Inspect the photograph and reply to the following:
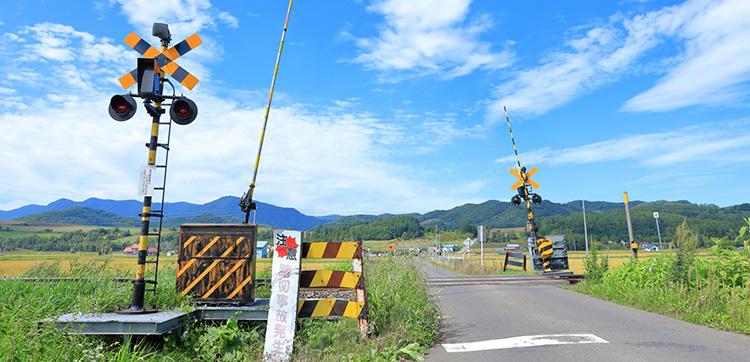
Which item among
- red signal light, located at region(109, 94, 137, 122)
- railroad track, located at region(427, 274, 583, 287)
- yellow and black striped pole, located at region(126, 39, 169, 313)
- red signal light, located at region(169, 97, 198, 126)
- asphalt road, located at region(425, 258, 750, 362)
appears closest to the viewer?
asphalt road, located at region(425, 258, 750, 362)

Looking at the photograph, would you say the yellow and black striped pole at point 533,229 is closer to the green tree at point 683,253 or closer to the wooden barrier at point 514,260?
the wooden barrier at point 514,260

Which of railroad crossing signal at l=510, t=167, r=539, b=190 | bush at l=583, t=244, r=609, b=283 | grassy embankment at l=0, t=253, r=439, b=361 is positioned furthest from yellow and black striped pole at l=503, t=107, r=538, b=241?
grassy embankment at l=0, t=253, r=439, b=361

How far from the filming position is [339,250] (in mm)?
5941

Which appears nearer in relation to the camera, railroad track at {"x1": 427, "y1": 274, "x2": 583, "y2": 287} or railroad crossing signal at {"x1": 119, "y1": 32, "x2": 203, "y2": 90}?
railroad crossing signal at {"x1": 119, "y1": 32, "x2": 203, "y2": 90}

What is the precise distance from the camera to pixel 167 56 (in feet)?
22.8

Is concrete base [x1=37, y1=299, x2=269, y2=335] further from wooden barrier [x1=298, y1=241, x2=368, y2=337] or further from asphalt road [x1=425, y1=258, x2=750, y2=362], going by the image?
asphalt road [x1=425, y1=258, x2=750, y2=362]

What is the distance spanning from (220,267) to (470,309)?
17.9 feet

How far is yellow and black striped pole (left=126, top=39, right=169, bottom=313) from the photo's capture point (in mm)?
6199

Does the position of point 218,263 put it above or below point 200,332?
above

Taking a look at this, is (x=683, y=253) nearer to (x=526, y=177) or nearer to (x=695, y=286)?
(x=695, y=286)

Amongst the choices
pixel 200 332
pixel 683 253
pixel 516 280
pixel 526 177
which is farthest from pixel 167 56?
pixel 526 177

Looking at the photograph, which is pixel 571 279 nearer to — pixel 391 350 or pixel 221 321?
pixel 391 350

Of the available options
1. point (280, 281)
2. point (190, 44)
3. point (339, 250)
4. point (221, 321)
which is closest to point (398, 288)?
point (339, 250)

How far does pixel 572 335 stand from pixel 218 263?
560 centimetres
